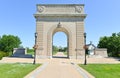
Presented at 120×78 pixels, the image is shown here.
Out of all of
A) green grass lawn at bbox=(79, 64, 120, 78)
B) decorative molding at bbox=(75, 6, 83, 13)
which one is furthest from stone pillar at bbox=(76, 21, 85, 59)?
green grass lawn at bbox=(79, 64, 120, 78)

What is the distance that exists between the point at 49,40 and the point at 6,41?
152 feet

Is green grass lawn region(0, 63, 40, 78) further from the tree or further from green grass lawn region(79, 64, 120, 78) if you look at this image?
the tree

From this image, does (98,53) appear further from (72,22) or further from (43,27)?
(43,27)

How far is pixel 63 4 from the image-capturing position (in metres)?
34.3

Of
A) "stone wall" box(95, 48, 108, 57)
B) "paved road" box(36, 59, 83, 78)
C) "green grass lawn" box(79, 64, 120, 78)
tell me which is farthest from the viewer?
"stone wall" box(95, 48, 108, 57)

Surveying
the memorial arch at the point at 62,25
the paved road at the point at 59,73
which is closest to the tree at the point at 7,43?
the memorial arch at the point at 62,25

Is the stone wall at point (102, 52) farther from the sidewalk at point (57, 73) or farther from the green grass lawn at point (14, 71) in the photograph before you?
the green grass lawn at point (14, 71)

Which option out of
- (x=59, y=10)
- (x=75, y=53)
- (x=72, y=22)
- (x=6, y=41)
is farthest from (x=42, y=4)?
(x=6, y=41)

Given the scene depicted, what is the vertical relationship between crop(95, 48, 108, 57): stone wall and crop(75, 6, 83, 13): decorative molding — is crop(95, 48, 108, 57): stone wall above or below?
below

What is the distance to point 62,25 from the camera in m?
33.8

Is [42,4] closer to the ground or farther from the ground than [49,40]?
farther from the ground

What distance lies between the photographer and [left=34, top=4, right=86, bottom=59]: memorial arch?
1320 inches

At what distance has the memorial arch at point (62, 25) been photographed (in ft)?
110

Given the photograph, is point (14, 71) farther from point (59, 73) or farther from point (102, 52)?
point (102, 52)
